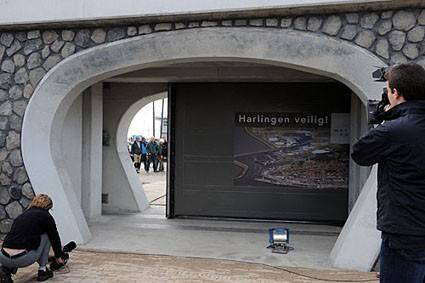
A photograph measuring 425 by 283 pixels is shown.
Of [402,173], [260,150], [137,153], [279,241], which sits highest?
[402,173]

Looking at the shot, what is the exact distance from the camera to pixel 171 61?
6367 millimetres

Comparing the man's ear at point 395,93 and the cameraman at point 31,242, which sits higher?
the man's ear at point 395,93

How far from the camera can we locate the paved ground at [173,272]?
5141mm

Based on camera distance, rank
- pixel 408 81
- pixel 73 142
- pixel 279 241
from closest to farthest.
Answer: pixel 408 81 → pixel 279 241 → pixel 73 142

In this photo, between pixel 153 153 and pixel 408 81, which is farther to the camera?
pixel 153 153

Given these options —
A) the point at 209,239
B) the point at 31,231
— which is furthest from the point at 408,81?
the point at 209,239

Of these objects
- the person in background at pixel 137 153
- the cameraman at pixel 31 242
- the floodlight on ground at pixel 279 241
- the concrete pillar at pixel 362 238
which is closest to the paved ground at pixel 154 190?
the person in background at pixel 137 153

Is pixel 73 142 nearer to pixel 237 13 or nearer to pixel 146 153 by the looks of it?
pixel 237 13

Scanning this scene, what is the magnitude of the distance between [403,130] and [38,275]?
4304 millimetres

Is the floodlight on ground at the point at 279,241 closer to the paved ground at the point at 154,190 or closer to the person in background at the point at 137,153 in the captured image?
the paved ground at the point at 154,190

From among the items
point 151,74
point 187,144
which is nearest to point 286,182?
point 187,144

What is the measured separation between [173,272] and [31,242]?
161cm

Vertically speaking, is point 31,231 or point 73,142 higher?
point 73,142

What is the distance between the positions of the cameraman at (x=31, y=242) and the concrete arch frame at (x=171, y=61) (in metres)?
1.52
